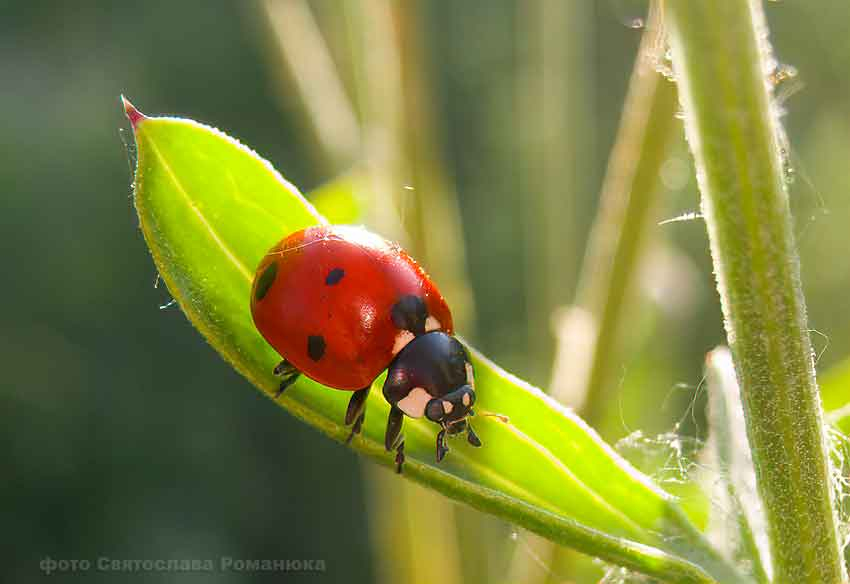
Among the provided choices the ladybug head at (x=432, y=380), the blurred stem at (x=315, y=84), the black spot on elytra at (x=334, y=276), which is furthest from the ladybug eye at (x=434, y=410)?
the blurred stem at (x=315, y=84)

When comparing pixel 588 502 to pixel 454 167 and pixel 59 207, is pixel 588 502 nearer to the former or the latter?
pixel 454 167

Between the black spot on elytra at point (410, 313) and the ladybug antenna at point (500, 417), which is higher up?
the ladybug antenna at point (500, 417)

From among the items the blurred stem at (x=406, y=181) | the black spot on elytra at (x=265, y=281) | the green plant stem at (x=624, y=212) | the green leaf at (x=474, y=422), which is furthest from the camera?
the blurred stem at (x=406, y=181)

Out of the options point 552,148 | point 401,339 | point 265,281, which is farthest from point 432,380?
point 552,148

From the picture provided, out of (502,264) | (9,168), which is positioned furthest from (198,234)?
(9,168)

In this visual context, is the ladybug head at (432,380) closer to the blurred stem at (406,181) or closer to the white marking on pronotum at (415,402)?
the white marking on pronotum at (415,402)

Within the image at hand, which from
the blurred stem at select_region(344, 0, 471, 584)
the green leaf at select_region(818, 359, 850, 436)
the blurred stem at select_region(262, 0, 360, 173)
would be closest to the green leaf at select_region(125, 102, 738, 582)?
the green leaf at select_region(818, 359, 850, 436)

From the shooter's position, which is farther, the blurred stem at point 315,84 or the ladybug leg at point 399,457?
the blurred stem at point 315,84

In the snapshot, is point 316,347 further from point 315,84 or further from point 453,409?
point 315,84
